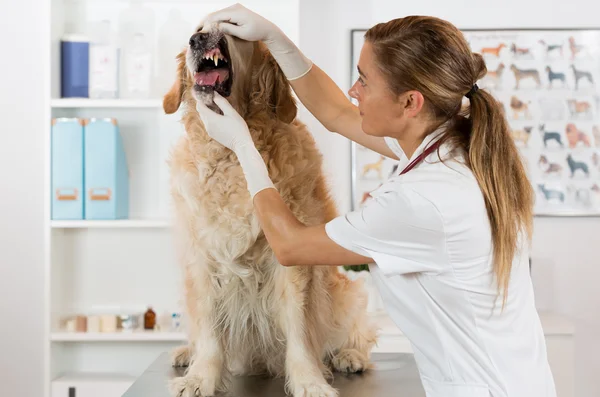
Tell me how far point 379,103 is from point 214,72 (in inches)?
17.4

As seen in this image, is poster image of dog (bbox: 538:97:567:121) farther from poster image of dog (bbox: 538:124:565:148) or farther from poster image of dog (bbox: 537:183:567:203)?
poster image of dog (bbox: 537:183:567:203)

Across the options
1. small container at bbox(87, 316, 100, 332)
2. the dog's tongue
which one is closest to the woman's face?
the dog's tongue

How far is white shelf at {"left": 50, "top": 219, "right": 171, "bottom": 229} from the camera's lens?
3.05 m

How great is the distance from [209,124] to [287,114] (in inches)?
9.0

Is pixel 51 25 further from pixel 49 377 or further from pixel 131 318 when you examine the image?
pixel 49 377

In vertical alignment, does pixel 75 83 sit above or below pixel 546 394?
above

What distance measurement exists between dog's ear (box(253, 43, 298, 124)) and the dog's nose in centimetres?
19

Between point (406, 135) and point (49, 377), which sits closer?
point (406, 135)

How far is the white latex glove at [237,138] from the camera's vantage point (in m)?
1.56

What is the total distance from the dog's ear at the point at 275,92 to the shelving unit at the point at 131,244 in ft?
4.79

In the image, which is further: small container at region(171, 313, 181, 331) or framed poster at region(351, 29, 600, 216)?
framed poster at region(351, 29, 600, 216)

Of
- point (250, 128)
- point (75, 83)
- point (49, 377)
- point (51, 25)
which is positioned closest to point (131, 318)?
point (49, 377)

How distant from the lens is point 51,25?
9.89 ft

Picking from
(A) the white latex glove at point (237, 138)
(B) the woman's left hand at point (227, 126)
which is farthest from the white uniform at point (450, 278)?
→ (B) the woman's left hand at point (227, 126)
